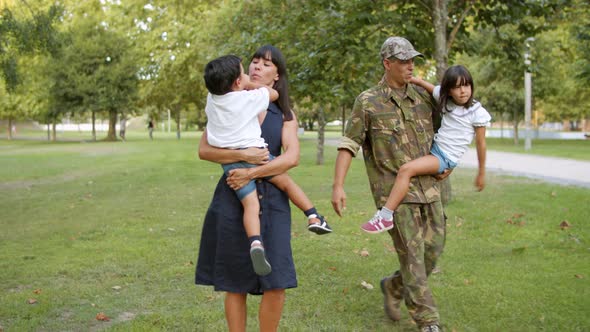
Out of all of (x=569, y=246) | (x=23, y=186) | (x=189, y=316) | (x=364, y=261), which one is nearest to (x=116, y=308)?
(x=189, y=316)

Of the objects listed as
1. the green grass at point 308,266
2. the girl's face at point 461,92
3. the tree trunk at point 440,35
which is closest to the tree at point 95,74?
the green grass at point 308,266

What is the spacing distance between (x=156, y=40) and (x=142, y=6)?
83.8 inches

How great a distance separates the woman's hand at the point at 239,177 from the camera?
383 centimetres

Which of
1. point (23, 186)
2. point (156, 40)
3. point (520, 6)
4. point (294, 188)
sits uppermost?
point (156, 40)

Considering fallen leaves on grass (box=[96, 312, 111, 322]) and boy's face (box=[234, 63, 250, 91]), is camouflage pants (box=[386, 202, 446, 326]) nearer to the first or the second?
boy's face (box=[234, 63, 250, 91])

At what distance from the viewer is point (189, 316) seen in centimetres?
549

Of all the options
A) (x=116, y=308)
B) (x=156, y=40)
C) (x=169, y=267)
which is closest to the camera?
(x=116, y=308)

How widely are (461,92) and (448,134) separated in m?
0.34

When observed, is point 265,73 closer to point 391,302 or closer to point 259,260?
point 259,260

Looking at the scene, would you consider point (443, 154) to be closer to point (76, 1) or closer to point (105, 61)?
point (76, 1)

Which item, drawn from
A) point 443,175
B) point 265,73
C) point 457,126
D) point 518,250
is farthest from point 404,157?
point 518,250

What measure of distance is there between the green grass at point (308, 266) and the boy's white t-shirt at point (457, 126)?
139cm

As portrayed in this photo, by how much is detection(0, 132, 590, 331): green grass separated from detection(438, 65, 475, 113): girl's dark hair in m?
1.71

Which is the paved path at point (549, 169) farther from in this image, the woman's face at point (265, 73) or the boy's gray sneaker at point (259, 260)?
the boy's gray sneaker at point (259, 260)
